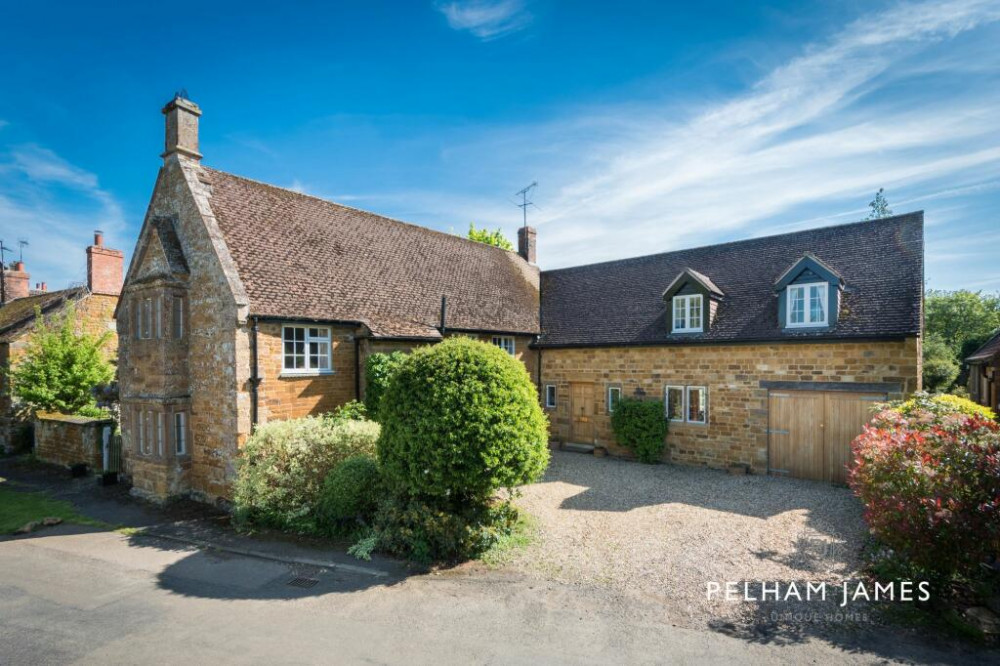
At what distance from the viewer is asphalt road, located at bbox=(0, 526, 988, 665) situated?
20.2 feet

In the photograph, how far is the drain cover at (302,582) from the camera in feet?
27.1

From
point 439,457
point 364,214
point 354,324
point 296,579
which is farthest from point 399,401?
point 364,214

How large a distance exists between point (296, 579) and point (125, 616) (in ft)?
7.95

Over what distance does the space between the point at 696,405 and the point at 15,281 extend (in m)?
38.1

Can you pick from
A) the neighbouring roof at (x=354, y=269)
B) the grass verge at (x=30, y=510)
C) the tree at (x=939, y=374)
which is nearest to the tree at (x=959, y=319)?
the tree at (x=939, y=374)

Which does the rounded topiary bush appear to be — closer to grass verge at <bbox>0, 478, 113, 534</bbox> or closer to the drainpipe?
the drainpipe

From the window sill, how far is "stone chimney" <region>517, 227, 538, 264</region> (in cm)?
1479

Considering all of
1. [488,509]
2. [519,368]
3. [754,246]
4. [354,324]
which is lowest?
[488,509]

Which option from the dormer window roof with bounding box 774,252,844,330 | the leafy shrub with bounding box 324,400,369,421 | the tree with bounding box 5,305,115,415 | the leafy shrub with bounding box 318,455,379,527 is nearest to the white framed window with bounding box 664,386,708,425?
the dormer window roof with bounding box 774,252,844,330

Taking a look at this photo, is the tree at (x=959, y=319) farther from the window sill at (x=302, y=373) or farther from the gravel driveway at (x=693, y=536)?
the window sill at (x=302, y=373)

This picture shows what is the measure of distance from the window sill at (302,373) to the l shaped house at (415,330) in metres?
0.04

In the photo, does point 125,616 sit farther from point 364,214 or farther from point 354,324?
point 364,214

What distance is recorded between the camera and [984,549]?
6.55 m

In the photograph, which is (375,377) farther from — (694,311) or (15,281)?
(15,281)
